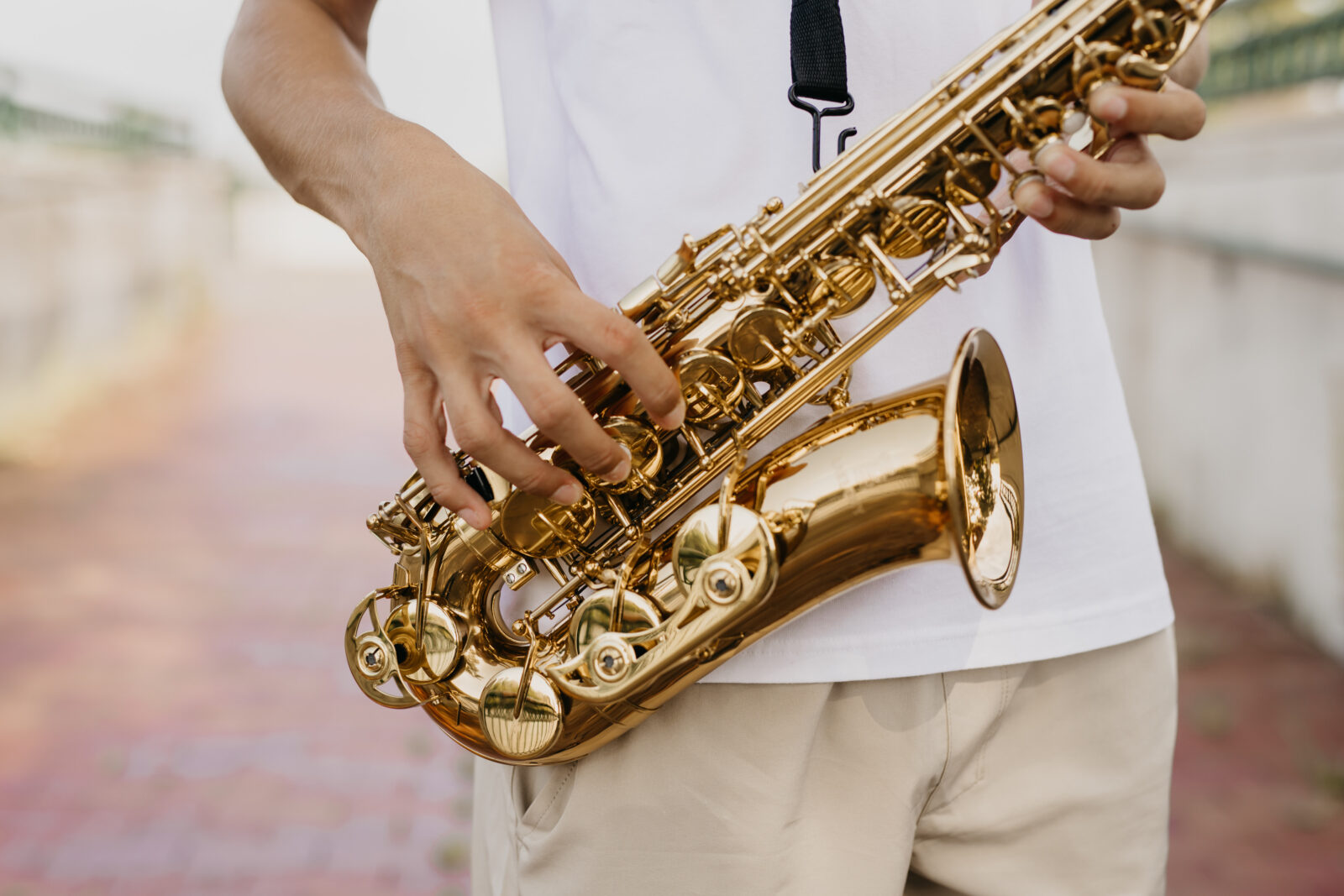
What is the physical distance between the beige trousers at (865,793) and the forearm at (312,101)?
2.16ft

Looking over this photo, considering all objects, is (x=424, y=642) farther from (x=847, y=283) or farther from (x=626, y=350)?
(x=847, y=283)

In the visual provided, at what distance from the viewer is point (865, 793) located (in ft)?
3.98

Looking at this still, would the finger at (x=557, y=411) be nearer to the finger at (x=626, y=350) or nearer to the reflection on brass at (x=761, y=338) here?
the finger at (x=626, y=350)

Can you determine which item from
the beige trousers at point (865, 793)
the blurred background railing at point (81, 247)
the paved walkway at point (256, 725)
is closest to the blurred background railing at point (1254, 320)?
the paved walkway at point (256, 725)

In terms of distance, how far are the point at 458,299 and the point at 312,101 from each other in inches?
15.5

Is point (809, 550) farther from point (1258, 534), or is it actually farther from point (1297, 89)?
point (1297, 89)

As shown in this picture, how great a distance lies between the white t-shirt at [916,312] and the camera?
1222 millimetres

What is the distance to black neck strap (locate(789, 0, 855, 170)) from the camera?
116 cm

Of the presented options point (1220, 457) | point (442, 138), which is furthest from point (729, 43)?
point (1220, 457)

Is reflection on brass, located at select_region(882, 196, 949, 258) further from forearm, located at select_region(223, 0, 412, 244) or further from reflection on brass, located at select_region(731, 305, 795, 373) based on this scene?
forearm, located at select_region(223, 0, 412, 244)

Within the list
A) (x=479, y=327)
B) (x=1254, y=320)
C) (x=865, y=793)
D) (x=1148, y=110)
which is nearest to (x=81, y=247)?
(x=1254, y=320)

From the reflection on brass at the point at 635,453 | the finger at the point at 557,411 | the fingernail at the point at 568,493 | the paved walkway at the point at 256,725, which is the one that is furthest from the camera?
the paved walkway at the point at 256,725

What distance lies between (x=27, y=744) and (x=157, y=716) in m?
0.46

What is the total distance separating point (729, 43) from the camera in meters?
1.25
